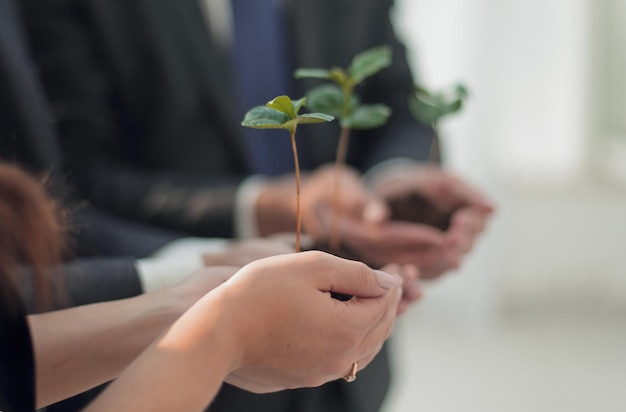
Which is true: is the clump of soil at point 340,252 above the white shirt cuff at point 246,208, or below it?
above

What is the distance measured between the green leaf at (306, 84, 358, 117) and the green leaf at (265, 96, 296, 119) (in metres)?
0.09

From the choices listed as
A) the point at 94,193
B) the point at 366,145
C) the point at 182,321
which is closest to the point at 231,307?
the point at 182,321

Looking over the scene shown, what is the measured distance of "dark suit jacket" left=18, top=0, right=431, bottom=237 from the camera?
0.91 metres

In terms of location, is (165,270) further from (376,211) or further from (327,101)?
(376,211)

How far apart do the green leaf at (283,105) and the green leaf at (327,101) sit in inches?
3.7

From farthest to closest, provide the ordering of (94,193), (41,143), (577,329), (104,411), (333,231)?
(577,329)
(94,193)
(41,143)
(333,231)
(104,411)

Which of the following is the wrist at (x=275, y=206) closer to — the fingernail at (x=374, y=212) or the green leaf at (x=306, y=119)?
the fingernail at (x=374, y=212)

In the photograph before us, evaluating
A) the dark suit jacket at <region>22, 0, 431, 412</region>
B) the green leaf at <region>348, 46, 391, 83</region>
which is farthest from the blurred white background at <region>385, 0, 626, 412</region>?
the green leaf at <region>348, 46, 391, 83</region>

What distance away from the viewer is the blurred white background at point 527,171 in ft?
6.42

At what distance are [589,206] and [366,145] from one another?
1316 millimetres

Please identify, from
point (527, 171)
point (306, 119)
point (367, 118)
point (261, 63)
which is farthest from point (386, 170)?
point (527, 171)

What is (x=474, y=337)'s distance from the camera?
80.8 inches

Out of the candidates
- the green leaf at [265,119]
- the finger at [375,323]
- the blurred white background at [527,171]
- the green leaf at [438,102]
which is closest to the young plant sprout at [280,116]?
the green leaf at [265,119]

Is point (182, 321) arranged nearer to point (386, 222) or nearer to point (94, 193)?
point (386, 222)
